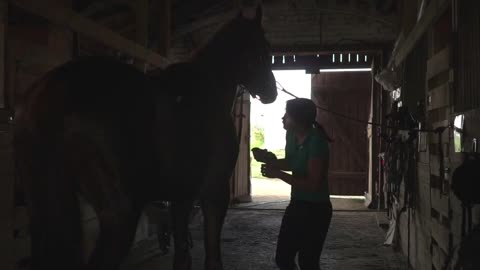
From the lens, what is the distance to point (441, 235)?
290 cm

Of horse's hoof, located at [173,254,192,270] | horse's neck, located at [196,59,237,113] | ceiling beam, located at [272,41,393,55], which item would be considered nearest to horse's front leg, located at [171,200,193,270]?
horse's hoof, located at [173,254,192,270]

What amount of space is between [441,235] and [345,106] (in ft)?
22.1

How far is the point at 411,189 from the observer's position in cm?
406

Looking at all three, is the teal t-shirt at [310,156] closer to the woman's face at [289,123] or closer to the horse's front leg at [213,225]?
the woman's face at [289,123]

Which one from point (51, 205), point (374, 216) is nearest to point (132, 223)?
point (51, 205)

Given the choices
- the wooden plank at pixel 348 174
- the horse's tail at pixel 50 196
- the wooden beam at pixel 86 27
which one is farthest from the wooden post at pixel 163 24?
the wooden plank at pixel 348 174

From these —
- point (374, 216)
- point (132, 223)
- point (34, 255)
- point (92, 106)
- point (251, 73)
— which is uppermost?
point (251, 73)

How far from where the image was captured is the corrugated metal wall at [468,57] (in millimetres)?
2203

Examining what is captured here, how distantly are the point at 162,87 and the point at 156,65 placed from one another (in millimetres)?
2806

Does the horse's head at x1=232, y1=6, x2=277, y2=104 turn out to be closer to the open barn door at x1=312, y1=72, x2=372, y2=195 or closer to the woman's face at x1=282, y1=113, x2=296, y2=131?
the woman's face at x1=282, y1=113, x2=296, y2=131

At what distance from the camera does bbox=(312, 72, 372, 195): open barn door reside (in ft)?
30.9

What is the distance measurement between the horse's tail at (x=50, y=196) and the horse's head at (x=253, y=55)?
1371 millimetres

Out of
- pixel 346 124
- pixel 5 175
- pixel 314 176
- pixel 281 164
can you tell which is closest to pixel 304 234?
pixel 314 176

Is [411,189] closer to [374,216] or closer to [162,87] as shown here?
[162,87]
